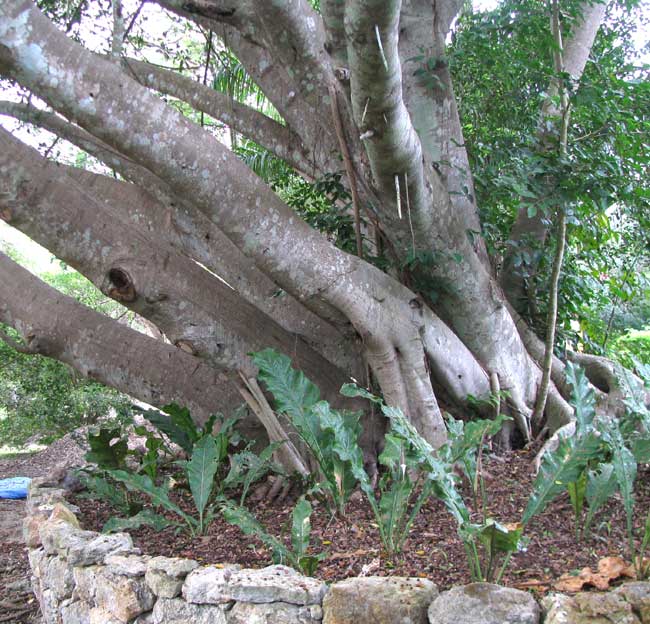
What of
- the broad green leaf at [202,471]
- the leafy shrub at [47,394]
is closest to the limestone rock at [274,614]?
the broad green leaf at [202,471]

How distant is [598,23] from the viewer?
16.6 ft

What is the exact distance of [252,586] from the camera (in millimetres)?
2525

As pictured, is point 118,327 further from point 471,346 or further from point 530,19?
Result: point 530,19

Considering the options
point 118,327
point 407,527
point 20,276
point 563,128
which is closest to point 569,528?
point 407,527

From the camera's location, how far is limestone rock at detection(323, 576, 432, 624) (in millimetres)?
2271

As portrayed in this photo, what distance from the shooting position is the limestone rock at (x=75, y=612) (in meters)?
3.20

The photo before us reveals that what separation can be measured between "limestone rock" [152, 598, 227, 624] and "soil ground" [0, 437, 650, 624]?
395 millimetres

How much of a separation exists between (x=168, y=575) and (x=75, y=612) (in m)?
0.82

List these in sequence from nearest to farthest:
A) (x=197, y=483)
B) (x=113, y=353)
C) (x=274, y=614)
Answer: (x=274, y=614)
(x=197, y=483)
(x=113, y=353)

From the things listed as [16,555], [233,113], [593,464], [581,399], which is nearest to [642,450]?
[581,399]

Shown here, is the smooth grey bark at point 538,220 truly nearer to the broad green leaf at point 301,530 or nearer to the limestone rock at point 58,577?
the broad green leaf at point 301,530

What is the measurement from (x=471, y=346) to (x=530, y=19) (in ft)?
6.94

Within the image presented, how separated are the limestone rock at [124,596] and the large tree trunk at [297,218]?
138cm

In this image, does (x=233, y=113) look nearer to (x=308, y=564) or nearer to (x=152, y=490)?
(x=152, y=490)
